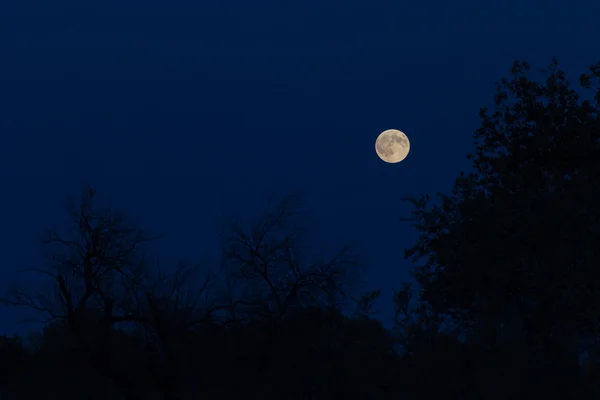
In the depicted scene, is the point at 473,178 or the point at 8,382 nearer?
the point at 8,382

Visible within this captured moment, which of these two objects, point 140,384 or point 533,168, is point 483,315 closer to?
point 533,168

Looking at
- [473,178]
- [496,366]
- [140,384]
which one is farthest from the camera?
[473,178]

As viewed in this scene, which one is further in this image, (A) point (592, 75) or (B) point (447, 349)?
(A) point (592, 75)

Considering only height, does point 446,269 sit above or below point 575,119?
below

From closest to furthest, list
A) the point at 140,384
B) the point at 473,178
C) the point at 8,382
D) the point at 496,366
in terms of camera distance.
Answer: the point at 496,366
the point at 140,384
the point at 8,382
the point at 473,178

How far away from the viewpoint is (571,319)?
26844 millimetres

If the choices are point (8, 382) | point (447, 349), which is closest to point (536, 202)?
point (447, 349)

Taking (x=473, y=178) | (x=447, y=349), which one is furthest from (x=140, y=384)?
(x=473, y=178)

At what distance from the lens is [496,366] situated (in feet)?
61.6

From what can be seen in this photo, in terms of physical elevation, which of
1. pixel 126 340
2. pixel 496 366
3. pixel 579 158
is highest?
pixel 579 158

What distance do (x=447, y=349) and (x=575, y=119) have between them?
1187cm

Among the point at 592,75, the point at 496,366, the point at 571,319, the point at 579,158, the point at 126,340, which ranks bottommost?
the point at 496,366

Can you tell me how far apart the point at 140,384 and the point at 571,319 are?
42.3 ft

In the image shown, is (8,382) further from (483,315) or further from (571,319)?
(571,319)
